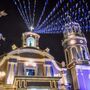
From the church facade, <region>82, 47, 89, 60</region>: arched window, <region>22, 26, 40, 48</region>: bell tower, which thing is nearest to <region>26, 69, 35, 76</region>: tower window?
the church facade

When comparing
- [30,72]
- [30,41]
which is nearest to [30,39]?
[30,41]

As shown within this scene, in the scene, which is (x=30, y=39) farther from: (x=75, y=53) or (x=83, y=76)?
(x=83, y=76)

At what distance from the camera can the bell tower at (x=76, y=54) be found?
29891 millimetres

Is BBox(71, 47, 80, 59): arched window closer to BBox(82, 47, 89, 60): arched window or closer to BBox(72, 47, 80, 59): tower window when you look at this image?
BBox(72, 47, 80, 59): tower window

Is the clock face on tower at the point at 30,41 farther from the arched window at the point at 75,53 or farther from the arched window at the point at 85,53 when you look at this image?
the arched window at the point at 85,53

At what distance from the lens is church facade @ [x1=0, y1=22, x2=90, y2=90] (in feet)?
89.1

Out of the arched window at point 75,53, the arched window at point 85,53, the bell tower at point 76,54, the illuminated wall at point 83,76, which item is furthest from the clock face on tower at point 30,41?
the illuminated wall at point 83,76

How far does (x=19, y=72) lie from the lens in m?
29.7

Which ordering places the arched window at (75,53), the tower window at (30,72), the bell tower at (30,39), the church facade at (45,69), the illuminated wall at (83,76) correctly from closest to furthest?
the church facade at (45,69), the illuminated wall at (83,76), the tower window at (30,72), the arched window at (75,53), the bell tower at (30,39)

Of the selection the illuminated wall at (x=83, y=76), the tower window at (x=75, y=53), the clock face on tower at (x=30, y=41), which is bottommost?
the illuminated wall at (x=83, y=76)

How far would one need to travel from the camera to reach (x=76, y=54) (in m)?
32.8

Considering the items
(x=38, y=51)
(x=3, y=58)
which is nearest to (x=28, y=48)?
(x=38, y=51)

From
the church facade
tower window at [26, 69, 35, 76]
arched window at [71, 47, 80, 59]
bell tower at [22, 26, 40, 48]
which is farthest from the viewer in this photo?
bell tower at [22, 26, 40, 48]

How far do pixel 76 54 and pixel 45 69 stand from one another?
558cm
